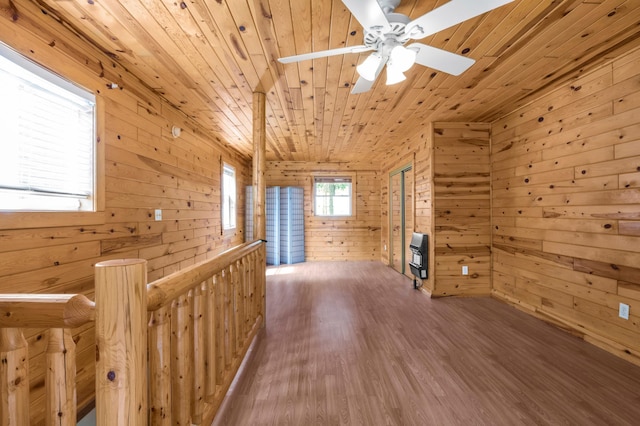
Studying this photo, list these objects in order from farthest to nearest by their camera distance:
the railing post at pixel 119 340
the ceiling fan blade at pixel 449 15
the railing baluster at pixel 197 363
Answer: the railing baluster at pixel 197 363 → the ceiling fan blade at pixel 449 15 → the railing post at pixel 119 340

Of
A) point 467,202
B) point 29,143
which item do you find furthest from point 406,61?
point 467,202

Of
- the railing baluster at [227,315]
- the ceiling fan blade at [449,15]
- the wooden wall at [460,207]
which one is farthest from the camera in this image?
the wooden wall at [460,207]

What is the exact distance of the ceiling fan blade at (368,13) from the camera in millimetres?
1104

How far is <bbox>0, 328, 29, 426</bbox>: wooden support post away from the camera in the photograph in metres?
0.69

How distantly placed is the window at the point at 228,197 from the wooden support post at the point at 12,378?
3818 millimetres

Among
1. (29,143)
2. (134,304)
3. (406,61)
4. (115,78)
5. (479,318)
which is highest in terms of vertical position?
(115,78)

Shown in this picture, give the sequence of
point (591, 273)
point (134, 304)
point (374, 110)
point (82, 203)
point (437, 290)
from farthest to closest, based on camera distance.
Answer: point (437, 290) < point (374, 110) < point (591, 273) < point (82, 203) < point (134, 304)

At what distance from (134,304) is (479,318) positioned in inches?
122

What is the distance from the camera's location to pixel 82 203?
1761 millimetres

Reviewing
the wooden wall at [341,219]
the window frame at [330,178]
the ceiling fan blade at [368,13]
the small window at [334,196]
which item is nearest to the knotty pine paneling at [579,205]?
the ceiling fan blade at [368,13]

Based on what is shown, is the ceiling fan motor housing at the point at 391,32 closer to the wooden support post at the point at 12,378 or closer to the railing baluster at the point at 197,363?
the railing baluster at the point at 197,363

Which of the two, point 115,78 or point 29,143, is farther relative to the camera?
point 115,78

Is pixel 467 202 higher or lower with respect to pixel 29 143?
lower

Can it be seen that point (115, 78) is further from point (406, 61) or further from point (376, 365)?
point (376, 365)
